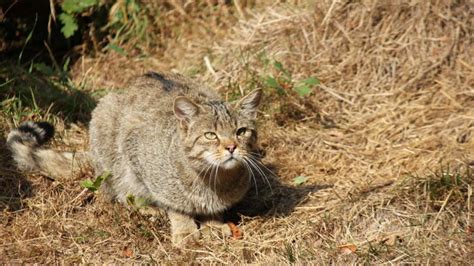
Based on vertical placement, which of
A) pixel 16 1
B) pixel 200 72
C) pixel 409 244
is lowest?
pixel 409 244

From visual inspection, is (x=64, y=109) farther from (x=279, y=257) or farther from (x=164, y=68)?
(x=279, y=257)

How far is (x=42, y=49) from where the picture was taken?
24.9 ft

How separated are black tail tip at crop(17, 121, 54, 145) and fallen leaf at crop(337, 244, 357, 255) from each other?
238 cm

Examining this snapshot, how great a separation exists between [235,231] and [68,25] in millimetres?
3166

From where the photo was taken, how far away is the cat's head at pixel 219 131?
4.78m

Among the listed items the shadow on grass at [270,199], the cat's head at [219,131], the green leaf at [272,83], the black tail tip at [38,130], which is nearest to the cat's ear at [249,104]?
the cat's head at [219,131]

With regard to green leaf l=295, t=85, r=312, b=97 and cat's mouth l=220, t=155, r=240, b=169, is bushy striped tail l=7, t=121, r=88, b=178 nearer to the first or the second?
cat's mouth l=220, t=155, r=240, b=169

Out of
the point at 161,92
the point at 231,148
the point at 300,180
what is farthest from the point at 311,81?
the point at 231,148

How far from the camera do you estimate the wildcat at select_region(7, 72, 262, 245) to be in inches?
194

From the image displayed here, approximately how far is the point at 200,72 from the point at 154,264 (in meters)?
2.83

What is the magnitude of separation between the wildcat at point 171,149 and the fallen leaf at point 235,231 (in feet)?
0.20

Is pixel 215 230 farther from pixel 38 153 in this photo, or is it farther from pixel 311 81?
pixel 311 81

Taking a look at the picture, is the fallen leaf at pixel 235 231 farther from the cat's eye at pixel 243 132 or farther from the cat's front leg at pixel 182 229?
the cat's eye at pixel 243 132

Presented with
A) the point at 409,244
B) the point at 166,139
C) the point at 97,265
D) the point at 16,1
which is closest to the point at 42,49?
the point at 16,1
